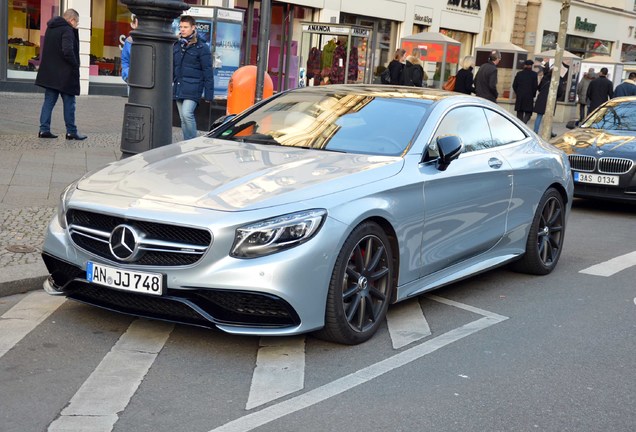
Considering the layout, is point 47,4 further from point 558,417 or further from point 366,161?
point 558,417

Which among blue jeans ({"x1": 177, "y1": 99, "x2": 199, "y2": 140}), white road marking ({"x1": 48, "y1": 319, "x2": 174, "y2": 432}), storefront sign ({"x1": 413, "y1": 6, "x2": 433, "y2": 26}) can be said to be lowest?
white road marking ({"x1": 48, "y1": 319, "x2": 174, "y2": 432})

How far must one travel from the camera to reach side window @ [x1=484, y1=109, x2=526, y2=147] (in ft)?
23.8

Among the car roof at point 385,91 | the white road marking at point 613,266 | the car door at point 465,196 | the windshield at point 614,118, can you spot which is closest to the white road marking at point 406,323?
the car door at point 465,196

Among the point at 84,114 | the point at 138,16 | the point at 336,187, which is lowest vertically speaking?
the point at 84,114

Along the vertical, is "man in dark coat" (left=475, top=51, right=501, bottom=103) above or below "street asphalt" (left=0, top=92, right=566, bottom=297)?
above

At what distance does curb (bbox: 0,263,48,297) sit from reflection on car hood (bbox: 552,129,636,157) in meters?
7.66

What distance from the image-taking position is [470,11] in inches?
1510

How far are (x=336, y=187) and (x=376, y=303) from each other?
77 cm

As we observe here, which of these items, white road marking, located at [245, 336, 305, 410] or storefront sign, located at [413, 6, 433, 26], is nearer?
white road marking, located at [245, 336, 305, 410]

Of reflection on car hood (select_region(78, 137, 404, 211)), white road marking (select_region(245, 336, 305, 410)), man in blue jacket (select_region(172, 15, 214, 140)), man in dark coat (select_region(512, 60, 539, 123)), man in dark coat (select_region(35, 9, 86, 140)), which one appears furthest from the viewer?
man in dark coat (select_region(512, 60, 539, 123))

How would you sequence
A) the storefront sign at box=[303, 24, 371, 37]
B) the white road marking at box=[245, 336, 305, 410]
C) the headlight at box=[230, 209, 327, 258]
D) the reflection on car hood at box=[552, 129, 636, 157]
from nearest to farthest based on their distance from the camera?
the white road marking at box=[245, 336, 305, 410] → the headlight at box=[230, 209, 327, 258] → the reflection on car hood at box=[552, 129, 636, 157] → the storefront sign at box=[303, 24, 371, 37]

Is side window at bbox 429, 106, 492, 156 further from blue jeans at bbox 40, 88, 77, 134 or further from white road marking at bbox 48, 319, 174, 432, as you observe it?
blue jeans at bbox 40, 88, 77, 134

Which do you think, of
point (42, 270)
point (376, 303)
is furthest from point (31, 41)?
point (376, 303)

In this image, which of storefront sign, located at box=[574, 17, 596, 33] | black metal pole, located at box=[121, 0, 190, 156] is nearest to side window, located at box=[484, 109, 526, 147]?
black metal pole, located at box=[121, 0, 190, 156]
